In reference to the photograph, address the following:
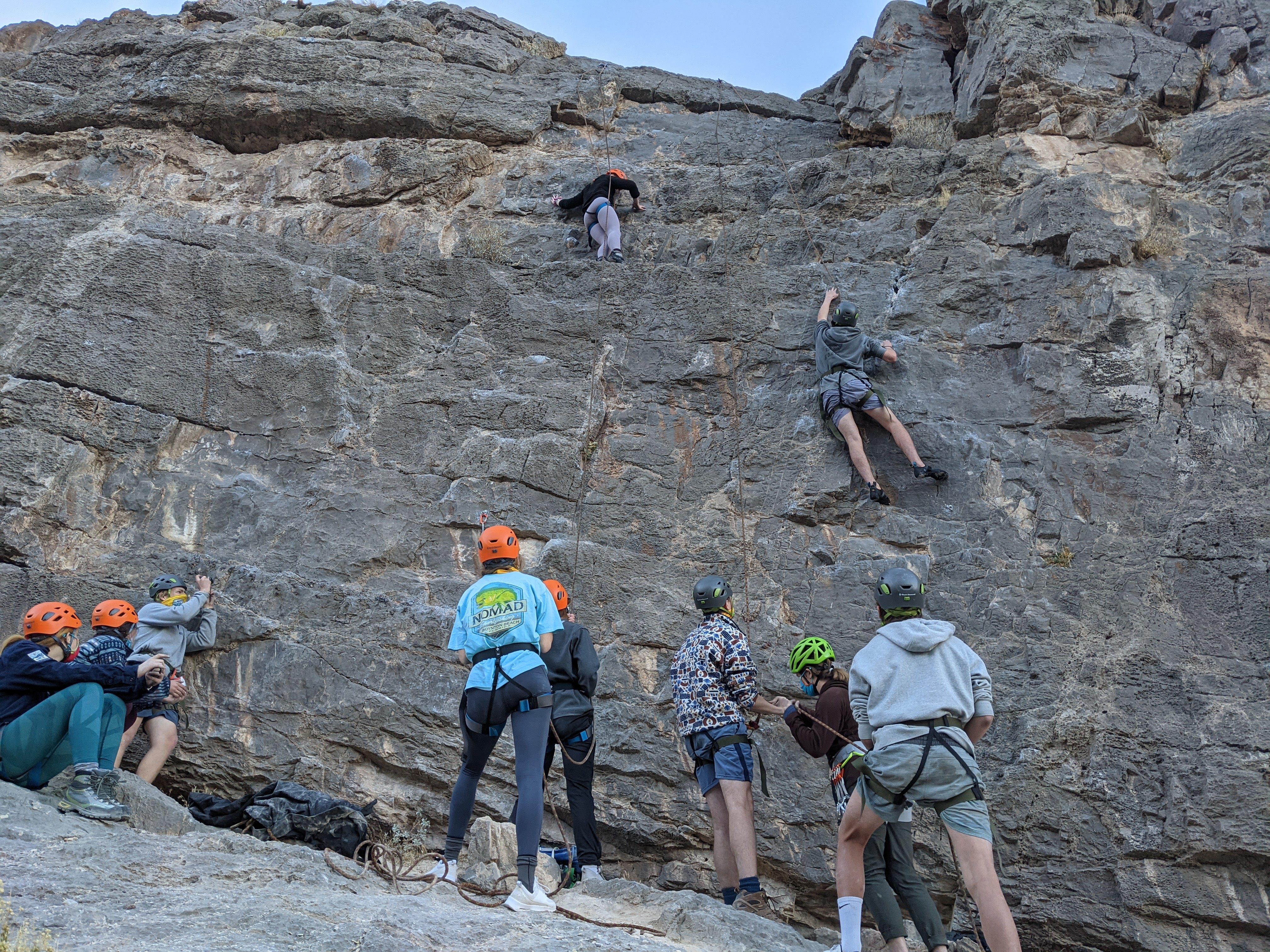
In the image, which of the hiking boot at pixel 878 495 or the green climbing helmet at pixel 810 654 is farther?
the hiking boot at pixel 878 495

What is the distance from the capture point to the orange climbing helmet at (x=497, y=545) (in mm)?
5363

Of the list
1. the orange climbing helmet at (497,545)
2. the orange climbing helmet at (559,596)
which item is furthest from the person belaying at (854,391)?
the orange climbing helmet at (497,545)

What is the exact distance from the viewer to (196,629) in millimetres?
7297

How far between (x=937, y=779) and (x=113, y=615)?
5102 millimetres

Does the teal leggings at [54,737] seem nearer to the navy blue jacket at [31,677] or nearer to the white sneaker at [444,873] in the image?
the navy blue jacket at [31,677]

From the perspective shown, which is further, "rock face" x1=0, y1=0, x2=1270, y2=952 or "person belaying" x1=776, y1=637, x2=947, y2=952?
"rock face" x1=0, y1=0, x2=1270, y2=952

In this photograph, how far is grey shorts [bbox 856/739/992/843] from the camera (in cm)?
445

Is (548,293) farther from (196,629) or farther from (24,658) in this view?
(24,658)

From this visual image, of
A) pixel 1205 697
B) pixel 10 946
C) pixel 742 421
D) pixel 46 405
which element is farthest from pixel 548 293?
pixel 10 946

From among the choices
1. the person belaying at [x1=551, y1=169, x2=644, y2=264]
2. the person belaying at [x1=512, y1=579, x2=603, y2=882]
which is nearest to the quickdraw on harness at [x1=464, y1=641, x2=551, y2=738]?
the person belaying at [x1=512, y1=579, x2=603, y2=882]

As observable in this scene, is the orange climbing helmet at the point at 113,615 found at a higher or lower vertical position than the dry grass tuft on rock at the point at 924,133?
lower

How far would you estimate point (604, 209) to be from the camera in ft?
33.8

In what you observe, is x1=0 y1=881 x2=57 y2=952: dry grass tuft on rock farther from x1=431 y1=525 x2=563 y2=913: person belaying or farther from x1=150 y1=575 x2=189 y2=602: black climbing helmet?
x1=150 y1=575 x2=189 y2=602: black climbing helmet

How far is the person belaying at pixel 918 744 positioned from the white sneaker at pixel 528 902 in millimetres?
1367
